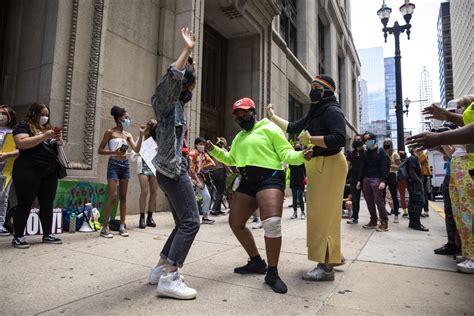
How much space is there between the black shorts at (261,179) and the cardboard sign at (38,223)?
3449 mm

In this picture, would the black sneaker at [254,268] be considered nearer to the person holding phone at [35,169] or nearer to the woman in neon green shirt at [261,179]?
the woman in neon green shirt at [261,179]

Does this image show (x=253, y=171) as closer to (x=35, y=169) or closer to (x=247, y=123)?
(x=247, y=123)

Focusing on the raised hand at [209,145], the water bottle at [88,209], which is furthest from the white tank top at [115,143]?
the raised hand at [209,145]

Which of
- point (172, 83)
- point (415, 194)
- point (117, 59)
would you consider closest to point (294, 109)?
point (415, 194)

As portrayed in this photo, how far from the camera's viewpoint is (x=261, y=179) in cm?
329

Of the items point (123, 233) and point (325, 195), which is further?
point (123, 233)

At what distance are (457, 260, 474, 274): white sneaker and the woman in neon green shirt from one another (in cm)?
223

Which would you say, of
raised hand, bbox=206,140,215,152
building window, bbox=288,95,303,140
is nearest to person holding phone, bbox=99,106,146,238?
raised hand, bbox=206,140,215,152

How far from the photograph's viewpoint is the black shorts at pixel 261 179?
128 inches

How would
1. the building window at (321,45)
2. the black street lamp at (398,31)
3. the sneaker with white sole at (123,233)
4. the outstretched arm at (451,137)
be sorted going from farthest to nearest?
the building window at (321,45) → the black street lamp at (398,31) → the sneaker with white sole at (123,233) → the outstretched arm at (451,137)

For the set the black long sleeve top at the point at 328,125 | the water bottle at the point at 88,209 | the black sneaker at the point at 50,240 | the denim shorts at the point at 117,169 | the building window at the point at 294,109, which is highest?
the building window at the point at 294,109

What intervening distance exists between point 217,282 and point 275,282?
559 millimetres

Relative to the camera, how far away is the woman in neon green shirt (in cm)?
310

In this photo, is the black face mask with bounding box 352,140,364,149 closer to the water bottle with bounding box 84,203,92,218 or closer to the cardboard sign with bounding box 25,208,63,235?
the water bottle with bounding box 84,203,92,218
